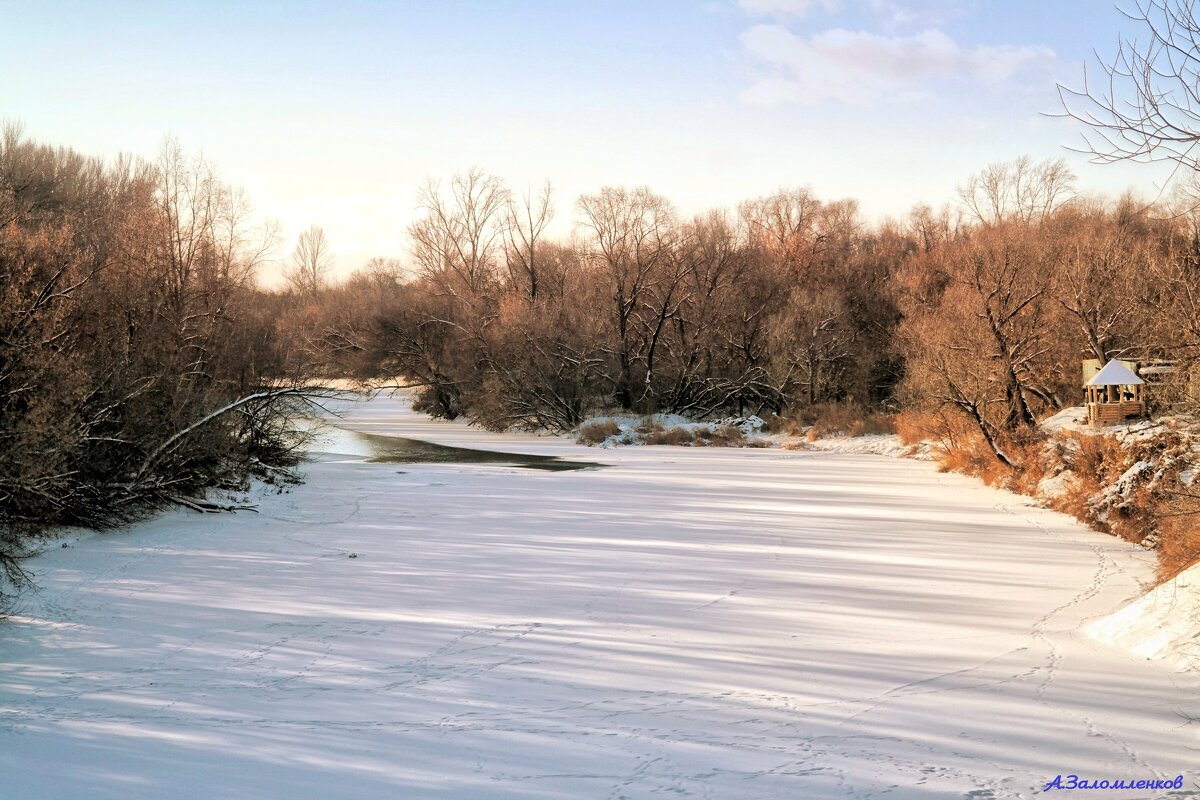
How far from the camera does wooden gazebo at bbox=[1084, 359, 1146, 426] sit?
1792 centimetres

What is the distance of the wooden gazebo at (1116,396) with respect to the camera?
17.9m

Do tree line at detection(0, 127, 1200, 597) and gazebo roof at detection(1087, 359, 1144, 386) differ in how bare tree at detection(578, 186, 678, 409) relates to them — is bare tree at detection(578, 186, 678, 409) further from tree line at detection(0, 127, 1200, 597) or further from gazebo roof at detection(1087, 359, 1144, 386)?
gazebo roof at detection(1087, 359, 1144, 386)

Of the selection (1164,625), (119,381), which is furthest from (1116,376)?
(119,381)

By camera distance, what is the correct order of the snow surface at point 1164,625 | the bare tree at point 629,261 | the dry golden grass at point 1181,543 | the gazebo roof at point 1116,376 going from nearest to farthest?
the snow surface at point 1164,625, the dry golden grass at point 1181,543, the gazebo roof at point 1116,376, the bare tree at point 629,261

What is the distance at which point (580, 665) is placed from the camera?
7723mm

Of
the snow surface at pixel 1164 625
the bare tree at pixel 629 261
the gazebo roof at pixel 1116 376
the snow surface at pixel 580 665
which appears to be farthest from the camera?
the bare tree at pixel 629 261

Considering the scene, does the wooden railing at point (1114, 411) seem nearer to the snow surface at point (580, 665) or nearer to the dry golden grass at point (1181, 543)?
the snow surface at point (580, 665)

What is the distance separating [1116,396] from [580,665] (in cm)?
1542

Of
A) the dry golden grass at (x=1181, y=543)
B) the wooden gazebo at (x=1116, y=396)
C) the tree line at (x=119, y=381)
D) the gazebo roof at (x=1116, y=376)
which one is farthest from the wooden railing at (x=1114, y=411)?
the tree line at (x=119, y=381)

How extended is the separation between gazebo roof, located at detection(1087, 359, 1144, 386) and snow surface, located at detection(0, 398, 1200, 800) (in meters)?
4.82

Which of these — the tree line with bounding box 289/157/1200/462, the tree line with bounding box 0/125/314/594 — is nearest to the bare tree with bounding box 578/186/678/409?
the tree line with bounding box 289/157/1200/462

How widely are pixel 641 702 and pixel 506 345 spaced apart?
35.0m

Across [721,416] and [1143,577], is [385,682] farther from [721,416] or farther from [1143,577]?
[721,416]

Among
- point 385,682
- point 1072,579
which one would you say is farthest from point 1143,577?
point 385,682
